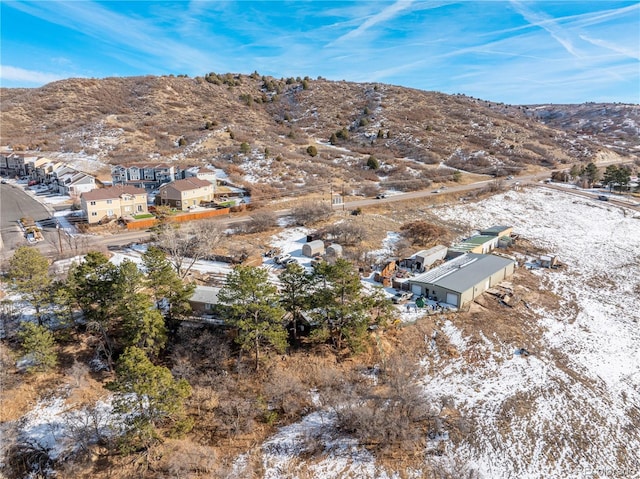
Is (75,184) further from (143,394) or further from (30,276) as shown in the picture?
(143,394)

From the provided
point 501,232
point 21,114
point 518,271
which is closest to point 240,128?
point 21,114

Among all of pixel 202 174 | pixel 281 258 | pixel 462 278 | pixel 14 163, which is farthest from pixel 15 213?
pixel 462 278

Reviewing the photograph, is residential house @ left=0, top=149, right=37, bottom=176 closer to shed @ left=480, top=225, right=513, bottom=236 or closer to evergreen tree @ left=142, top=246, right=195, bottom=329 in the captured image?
evergreen tree @ left=142, top=246, right=195, bottom=329

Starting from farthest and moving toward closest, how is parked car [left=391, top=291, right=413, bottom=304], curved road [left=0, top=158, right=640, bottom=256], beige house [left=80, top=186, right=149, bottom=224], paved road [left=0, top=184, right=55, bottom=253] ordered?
beige house [left=80, top=186, right=149, bottom=224] < curved road [left=0, top=158, right=640, bottom=256] < paved road [left=0, top=184, right=55, bottom=253] < parked car [left=391, top=291, right=413, bottom=304]

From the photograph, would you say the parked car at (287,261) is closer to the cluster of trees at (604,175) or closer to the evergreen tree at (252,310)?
the evergreen tree at (252,310)

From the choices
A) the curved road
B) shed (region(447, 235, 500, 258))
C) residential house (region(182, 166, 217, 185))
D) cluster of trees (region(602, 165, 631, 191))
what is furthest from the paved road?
cluster of trees (region(602, 165, 631, 191))
